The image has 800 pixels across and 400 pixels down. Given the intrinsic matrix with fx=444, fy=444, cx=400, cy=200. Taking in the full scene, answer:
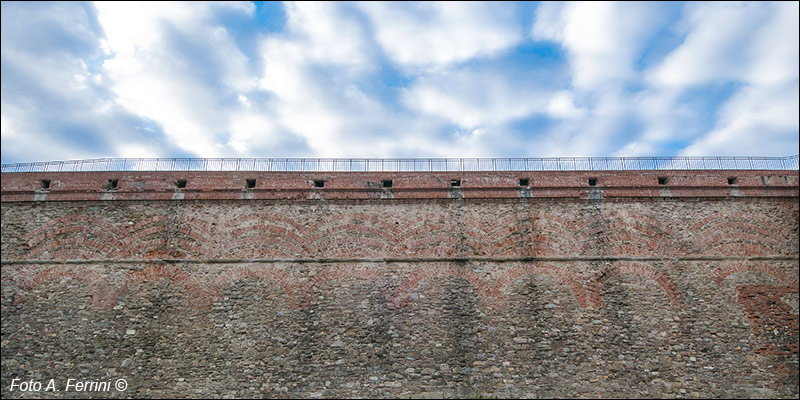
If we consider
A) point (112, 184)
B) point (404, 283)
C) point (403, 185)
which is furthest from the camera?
point (112, 184)

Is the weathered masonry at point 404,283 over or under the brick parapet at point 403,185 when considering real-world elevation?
under

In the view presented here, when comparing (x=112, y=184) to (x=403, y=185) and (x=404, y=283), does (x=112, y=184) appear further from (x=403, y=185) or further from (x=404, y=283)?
(x=404, y=283)

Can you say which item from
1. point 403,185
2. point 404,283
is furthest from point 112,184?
point 404,283

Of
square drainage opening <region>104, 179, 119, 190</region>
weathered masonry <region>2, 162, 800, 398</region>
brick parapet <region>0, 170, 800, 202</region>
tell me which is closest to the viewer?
weathered masonry <region>2, 162, 800, 398</region>

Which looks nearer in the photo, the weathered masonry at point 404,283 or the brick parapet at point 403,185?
the weathered masonry at point 404,283

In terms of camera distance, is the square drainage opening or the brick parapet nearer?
the brick parapet

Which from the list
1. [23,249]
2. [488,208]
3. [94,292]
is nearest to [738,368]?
[488,208]

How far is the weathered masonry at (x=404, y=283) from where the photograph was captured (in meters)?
9.72

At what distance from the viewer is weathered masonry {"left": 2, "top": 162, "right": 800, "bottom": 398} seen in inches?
383

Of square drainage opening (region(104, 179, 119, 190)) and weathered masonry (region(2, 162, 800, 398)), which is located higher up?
square drainage opening (region(104, 179, 119, 190))

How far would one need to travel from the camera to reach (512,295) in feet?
34.0

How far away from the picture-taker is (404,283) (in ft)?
34.5

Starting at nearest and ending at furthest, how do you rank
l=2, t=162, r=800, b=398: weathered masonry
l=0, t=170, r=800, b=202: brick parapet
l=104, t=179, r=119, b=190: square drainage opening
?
l=2, t=162, r=800, b=398: weathered masonry, l=0, t=170, r=800, b=202: brick parapet, l=104, t=179, r=119, b=190: square drainage opening

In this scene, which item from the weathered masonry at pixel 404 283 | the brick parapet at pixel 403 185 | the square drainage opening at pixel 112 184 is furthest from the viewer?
the square drainage opening at pixel 112 184
